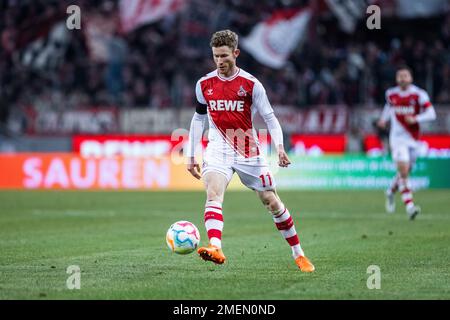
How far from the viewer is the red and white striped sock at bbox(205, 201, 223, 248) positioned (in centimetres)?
883

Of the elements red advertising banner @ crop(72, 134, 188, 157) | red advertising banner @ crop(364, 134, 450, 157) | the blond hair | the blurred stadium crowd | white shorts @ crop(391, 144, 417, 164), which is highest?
the blurred stadium crowd

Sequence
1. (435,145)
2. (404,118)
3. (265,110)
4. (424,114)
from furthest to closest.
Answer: (435,145) → (404,118) → (424,114) → (265,110)

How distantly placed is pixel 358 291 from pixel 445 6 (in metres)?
20.6

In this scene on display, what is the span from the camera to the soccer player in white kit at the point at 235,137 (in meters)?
9.02

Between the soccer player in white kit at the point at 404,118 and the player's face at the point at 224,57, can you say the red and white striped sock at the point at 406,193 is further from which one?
the player's face at the point at 224,57

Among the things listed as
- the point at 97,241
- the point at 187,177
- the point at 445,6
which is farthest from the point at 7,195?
the point at 445,6

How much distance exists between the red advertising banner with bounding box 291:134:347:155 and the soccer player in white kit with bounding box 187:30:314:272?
1747cm

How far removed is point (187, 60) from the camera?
28.6m

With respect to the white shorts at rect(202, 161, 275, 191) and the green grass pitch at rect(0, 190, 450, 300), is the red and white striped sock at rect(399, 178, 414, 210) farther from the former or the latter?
the white shorts at rect(202, 161, 275, 191)

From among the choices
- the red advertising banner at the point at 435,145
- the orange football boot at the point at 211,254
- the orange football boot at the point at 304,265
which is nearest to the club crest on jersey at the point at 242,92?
the orange football boot at the point at 211,254

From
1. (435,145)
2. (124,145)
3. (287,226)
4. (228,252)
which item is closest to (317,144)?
(435,145)

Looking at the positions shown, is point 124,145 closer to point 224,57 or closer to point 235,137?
point 235,137

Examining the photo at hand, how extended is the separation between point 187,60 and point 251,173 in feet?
64.8

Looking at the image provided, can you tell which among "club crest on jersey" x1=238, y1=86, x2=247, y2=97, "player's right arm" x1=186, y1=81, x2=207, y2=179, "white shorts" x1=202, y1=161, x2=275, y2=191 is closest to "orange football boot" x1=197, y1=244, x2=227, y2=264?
"white shorts" x1=202, y1=161, x2=275, y2=191
